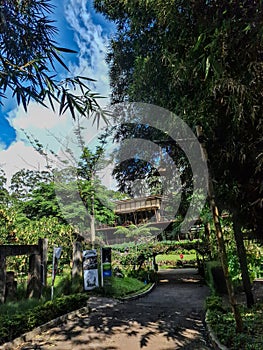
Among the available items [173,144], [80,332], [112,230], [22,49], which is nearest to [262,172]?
[173,144]

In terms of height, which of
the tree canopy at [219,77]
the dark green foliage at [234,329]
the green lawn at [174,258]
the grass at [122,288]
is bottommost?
the grass at [122,288]

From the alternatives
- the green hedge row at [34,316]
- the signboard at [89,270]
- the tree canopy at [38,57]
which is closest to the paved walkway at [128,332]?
the green hedge row at [34,316]

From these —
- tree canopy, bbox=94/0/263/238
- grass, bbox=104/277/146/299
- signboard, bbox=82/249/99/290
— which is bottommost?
grass, bbox=104/277/146/299

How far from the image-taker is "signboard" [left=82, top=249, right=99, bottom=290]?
788cm

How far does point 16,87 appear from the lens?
353cm

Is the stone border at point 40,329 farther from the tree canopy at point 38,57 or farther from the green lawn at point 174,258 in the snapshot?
the green lawn at point 174,258

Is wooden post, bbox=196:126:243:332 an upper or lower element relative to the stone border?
upper

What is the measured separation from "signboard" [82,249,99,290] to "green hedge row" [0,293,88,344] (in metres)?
2.01

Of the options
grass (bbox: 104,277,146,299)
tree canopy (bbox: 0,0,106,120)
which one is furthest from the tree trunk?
grass (bbox: 104,277,146,299)

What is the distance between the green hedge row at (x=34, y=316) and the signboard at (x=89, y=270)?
2.01m

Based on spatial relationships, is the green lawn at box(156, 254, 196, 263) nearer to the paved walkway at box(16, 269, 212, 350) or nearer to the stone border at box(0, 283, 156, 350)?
the paved walkway at box(16, 269, 212, 350)

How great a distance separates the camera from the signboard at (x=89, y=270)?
25.8 ft

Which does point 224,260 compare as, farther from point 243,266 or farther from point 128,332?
point 243,266

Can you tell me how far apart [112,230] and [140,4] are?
17.5 metres
